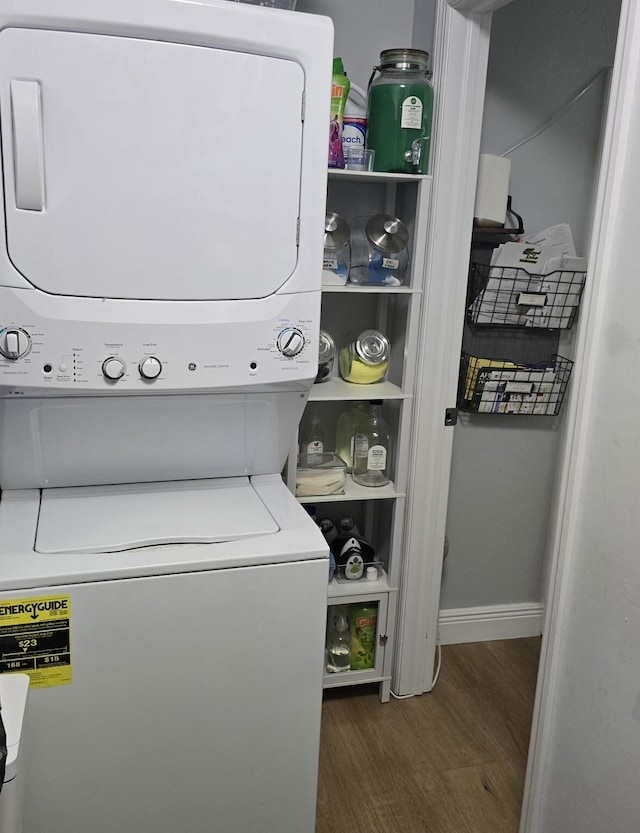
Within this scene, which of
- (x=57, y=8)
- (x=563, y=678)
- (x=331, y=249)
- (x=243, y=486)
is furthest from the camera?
(x=331, y=249)

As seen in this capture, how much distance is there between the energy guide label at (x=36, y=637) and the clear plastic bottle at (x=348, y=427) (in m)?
1.17

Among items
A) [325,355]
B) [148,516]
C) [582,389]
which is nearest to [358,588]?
[325,355]

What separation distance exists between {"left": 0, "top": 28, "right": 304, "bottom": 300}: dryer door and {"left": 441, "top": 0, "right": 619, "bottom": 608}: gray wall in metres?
1.17

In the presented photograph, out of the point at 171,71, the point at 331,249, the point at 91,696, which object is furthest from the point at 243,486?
the point at 171,71

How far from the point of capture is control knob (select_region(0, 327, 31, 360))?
4.45ft

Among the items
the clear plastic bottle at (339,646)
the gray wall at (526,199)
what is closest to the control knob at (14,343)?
the clear plastic bottle at (339,646)

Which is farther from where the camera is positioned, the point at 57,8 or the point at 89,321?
the point at 89,321

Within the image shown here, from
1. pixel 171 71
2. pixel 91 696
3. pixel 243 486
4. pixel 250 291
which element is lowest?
pixel 91 696

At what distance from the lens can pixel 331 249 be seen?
2.03m

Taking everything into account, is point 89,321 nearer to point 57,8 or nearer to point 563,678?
point 57,8

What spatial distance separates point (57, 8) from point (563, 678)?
159cm

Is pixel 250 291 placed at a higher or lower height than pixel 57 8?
lower

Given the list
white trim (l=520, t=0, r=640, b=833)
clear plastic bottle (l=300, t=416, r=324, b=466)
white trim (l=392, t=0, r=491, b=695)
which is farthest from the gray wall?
white trim (l=520, t=0, r=640, b=833)

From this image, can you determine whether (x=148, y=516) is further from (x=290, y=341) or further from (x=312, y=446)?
(x=312, y=446)
